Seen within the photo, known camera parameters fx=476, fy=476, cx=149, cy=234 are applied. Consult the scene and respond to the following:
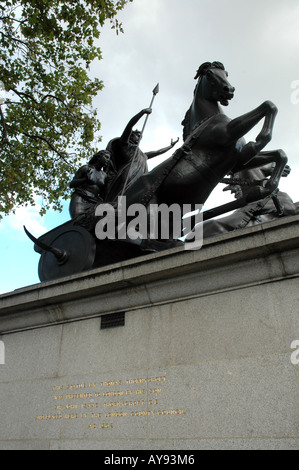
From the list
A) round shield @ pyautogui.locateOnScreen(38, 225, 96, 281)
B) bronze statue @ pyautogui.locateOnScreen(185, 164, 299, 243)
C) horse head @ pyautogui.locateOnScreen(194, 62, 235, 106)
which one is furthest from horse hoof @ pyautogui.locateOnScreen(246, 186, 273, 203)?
round shield @ pyautogui.locateOnScreen(38, 225, 96, 281)

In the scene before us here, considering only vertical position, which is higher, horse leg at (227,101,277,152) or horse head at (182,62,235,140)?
horse head at (182,62,235,140)

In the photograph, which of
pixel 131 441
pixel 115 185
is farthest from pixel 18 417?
pixel 115 185

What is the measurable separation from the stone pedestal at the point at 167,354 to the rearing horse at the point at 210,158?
5.81 feet

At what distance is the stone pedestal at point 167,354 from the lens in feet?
13.8

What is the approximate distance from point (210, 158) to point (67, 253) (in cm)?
249

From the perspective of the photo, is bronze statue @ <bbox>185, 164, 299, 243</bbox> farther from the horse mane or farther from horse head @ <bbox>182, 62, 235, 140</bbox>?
horse head @ <bbox>182, 62, 235, 140</bbox>

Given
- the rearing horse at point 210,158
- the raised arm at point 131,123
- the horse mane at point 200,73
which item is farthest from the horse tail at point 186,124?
the raised arm at point 131,123

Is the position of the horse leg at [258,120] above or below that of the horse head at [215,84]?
below

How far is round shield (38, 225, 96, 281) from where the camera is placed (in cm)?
683

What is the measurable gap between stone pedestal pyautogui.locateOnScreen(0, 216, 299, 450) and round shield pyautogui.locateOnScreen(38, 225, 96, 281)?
2.54ft

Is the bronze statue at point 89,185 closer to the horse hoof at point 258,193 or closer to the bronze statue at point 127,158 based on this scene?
the bronze statue at point 127,158

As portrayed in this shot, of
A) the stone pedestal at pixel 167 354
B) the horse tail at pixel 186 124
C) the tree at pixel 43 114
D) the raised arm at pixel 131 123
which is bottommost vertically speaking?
the stone pedestal at pixel 167 354

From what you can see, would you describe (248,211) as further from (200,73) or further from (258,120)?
(200,73)

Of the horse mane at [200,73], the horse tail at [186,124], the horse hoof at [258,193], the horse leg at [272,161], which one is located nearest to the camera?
the horse hoof at [258,193]
